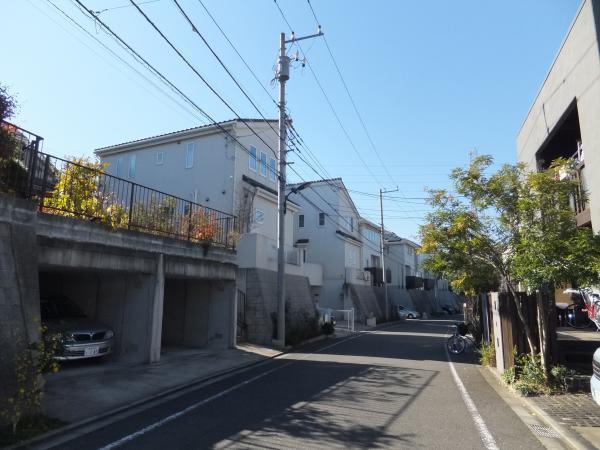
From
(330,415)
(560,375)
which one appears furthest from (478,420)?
(560,375)

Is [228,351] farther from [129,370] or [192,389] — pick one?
[192,389]

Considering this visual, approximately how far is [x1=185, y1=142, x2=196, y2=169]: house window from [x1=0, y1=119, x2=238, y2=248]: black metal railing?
9211 mm

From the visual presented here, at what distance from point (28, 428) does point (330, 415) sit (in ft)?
13.9

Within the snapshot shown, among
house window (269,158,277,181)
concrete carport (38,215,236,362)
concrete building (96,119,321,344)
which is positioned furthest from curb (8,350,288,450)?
house window (269,158,277,181)

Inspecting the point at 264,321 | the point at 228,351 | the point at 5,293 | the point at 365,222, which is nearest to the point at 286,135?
the point at 264,321

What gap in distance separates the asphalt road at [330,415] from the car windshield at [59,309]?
15.6 feet

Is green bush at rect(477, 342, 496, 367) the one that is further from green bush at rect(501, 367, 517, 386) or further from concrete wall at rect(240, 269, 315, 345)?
concrete wall at rect(240, 269, 315, 345)

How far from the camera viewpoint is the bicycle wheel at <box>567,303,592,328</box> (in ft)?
44.9

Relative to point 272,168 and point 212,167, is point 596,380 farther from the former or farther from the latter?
point 272,168

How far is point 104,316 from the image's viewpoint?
1265 cm

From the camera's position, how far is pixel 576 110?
36.6ft

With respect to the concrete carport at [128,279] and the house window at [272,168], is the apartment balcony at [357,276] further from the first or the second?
the concrete carport at [128,279]

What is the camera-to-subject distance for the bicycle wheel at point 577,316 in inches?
539

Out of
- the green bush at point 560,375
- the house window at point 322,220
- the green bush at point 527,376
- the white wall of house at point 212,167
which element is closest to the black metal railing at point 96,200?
the white wall of house at point 212,167
